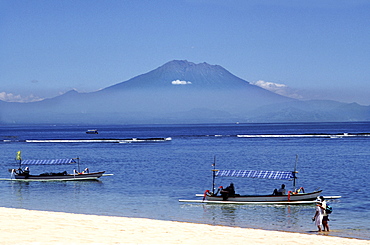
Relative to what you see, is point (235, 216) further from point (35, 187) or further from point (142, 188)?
point (35, 187)

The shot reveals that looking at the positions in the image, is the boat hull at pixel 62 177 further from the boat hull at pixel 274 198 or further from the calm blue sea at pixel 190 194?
the boat hull at pixel 274 198

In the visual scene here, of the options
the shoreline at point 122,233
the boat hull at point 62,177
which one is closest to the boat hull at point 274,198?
the shoreline at point 122,233

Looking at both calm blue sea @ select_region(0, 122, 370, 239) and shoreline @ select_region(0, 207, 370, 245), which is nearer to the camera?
shoreline @ select_region(0, 207, 370, 245)

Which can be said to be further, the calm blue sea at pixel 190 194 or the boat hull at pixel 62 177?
the boat hull at pixel 62 177

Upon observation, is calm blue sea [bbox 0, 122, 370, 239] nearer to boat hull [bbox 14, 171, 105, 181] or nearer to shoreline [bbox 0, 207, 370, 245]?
boat hull [bbox 14, 171, 105, 181]

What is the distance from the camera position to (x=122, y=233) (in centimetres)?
2023

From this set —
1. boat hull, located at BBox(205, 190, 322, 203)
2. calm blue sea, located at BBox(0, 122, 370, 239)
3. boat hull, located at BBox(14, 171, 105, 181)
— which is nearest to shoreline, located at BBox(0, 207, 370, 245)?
calm blue sea, located at BBox(0, 122, 370, 239)

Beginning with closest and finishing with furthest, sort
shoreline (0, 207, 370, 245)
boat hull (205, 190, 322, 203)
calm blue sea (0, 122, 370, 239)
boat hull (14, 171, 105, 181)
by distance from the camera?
shoreline (0, 207, 370, 245), calm blue sea (0, 122, 370, 239), boat hull (205, 190, 322, 203), boat hull (14, 171, 105, 181)

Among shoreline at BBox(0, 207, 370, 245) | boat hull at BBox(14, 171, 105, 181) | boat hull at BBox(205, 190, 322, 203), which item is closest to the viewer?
shoreline at BBox(0, 207, 370, 245)

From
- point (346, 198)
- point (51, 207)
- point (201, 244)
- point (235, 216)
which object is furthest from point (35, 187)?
point (201, 244)

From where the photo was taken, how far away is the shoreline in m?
18.3

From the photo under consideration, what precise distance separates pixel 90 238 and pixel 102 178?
3215 centimetres

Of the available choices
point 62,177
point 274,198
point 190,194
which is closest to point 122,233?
point 274,198

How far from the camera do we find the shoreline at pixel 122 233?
18.3 m
